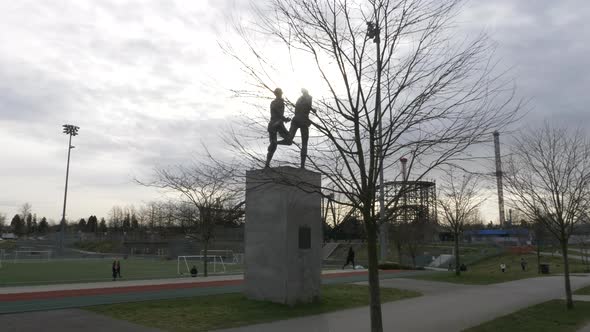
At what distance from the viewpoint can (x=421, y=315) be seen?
479 inches

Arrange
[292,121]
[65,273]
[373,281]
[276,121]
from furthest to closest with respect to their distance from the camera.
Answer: [65,273] < [276,121] < [292,121] < [373,281]

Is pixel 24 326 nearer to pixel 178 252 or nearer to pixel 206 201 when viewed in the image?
pixel 206 201

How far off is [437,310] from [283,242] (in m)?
4.80

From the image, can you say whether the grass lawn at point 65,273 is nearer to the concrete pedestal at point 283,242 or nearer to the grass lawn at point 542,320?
the concrete pedestal at point 283,242

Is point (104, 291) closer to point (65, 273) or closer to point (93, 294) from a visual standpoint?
point (93, 294)

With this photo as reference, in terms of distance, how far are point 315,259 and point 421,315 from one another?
10.9 feet

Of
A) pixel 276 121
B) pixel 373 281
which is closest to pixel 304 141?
pixel 276 121

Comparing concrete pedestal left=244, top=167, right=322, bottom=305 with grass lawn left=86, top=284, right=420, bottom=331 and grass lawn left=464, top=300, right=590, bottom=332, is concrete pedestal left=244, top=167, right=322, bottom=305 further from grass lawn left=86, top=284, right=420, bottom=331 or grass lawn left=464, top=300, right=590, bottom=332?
grass lawn left=464, top=300, right=590, bottom=332

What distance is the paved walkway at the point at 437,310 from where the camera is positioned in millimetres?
10273

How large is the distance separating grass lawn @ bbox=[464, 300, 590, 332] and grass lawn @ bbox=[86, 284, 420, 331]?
3.92 metres

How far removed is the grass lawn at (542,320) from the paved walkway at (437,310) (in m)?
0.42

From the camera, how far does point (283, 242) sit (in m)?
12.8

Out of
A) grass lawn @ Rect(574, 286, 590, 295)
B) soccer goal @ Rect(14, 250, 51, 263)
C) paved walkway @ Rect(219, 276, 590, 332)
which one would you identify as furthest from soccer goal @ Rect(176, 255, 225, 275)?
grass lawn @ Rect(574, 286, 590, 295)

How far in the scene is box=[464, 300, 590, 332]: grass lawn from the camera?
1058cm
